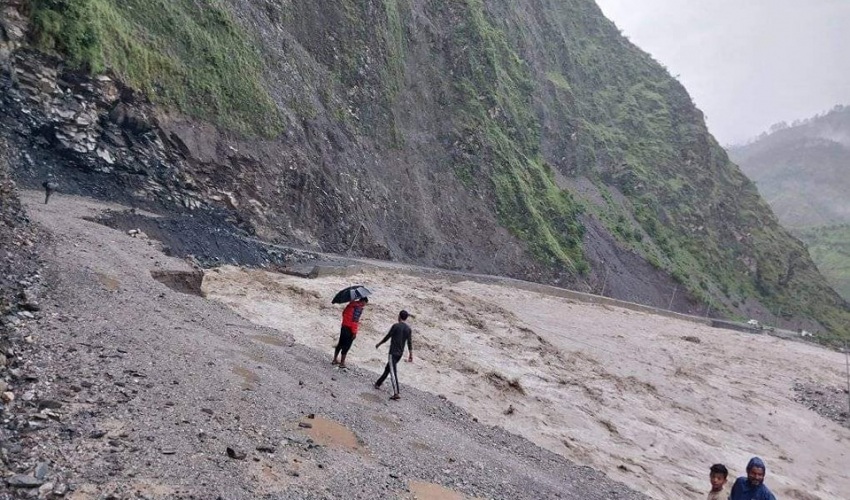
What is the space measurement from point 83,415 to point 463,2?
51580 millimetres

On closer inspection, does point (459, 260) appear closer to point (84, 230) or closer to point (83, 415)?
point (84, 230)

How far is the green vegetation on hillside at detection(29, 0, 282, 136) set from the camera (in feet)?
64.3

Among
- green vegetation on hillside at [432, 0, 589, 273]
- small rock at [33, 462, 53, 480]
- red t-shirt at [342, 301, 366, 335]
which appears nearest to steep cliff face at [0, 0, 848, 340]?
green vegetation on hillside at [432, 0, 589, 273]

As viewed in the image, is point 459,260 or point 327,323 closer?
point 327,323

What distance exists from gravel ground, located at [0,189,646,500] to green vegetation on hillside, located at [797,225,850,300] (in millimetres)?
153403

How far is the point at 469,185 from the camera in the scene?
43469mm

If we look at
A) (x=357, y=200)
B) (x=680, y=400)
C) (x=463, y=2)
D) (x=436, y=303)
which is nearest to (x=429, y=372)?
(x=436, y=303)

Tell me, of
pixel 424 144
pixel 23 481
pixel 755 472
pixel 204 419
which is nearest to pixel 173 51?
pixel 424 144

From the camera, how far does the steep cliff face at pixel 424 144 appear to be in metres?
21.4

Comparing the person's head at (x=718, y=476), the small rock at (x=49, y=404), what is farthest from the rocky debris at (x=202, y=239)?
the person's head at (x=718, y=476)

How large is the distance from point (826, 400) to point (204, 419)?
102 feet

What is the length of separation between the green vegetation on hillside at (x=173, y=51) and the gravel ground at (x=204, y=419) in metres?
10.8

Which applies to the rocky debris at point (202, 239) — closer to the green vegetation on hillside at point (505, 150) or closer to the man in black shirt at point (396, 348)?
the man in black shirt at point (396, 348)

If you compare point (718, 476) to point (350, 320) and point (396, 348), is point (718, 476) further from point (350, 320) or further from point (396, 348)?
point (350, 320)
